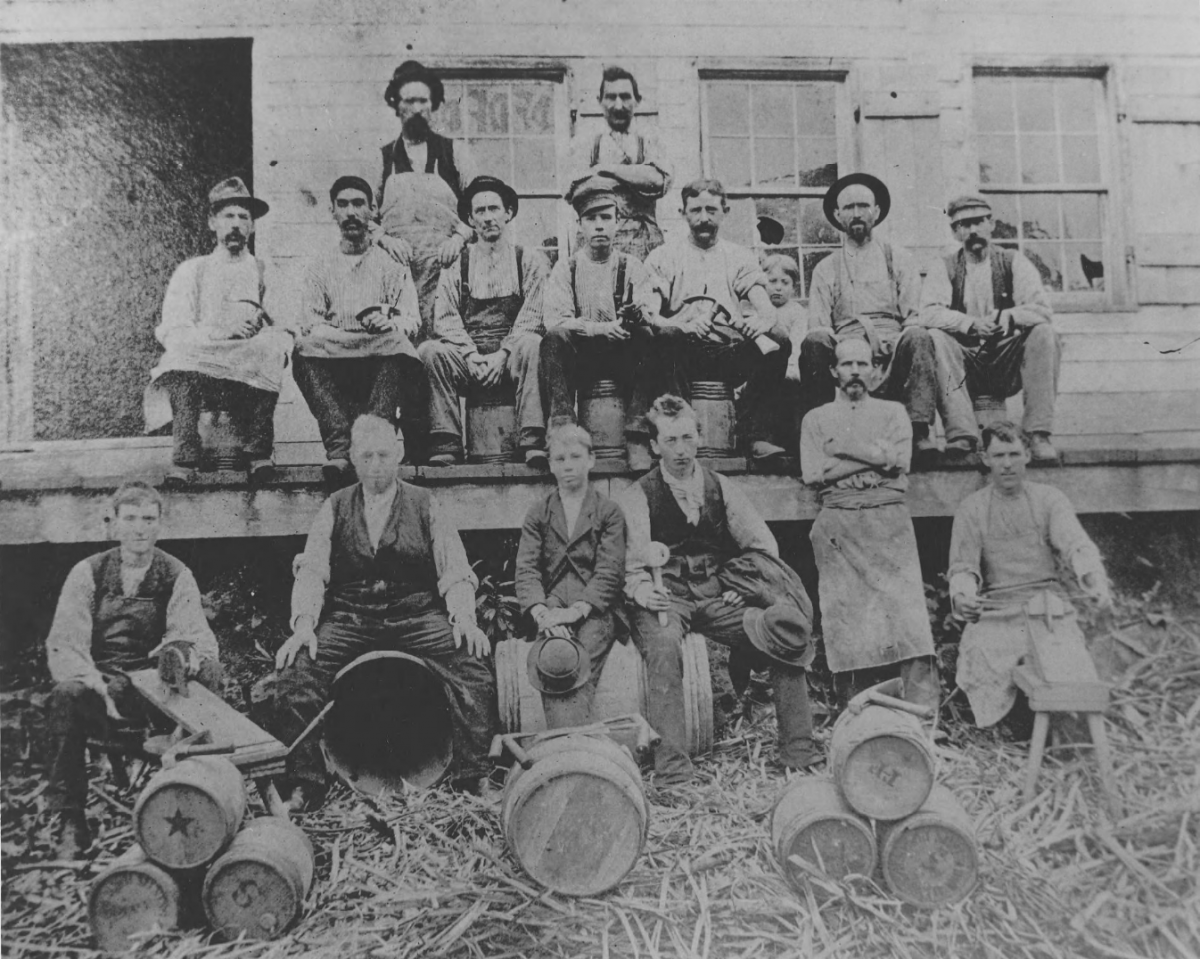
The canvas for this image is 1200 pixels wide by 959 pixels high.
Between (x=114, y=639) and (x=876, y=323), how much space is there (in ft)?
8.76

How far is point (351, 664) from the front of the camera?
101 inches

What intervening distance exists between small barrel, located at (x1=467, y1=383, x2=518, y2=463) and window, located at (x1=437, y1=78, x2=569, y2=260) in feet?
2.63

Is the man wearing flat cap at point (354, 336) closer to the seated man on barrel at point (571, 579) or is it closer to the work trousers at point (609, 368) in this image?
the work trousers at point (609, 368)

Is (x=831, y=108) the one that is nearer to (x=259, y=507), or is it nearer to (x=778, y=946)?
(x=259, y=507)

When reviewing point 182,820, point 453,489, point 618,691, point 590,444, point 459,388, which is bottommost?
point 182,820

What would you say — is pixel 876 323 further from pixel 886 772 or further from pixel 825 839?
pixel 825 839

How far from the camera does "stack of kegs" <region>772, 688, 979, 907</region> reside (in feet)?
7.37

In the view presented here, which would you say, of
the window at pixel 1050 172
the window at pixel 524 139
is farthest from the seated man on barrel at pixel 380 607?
the window at pixel 1050 172

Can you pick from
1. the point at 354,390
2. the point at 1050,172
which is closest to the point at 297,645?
the point at 354,390

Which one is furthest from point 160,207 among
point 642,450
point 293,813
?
point 293,813

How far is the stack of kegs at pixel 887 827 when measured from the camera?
225cm

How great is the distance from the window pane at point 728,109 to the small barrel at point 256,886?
2875mm

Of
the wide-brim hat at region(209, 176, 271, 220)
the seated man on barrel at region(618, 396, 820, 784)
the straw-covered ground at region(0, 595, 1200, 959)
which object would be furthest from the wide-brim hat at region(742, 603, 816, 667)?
the wide-brim hat at region(209, 176, 271, 220)

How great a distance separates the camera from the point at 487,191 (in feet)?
10.4
